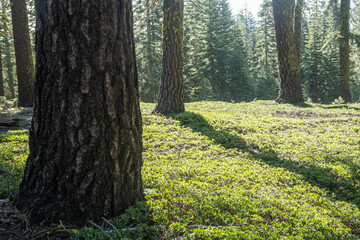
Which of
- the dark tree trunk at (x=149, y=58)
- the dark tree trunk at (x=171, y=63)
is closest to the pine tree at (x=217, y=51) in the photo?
the dark tree trunk at (x=149, y=58)

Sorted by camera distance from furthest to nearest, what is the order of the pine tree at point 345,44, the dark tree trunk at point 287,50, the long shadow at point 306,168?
1. the pine tree at point 345,44
2. the dark tree trunk at point 287,50
3. the long shadow at point 306,168

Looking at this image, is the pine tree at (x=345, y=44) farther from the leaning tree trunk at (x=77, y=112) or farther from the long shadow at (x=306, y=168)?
the leaning tree trunk at (x=77, y=112)

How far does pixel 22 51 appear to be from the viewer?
12.2 m

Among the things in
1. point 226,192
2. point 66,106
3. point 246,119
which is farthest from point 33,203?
point 246,119

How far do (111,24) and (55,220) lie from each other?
1.93 metres

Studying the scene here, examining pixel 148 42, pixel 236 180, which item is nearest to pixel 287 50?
pixel 236 180

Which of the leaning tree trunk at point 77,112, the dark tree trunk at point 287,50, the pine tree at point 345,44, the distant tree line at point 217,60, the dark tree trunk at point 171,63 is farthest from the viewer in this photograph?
the distant tree line at point 217,60

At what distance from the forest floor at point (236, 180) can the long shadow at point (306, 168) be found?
0.7 inches

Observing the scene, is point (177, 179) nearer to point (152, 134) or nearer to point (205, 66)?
point (152, 134)

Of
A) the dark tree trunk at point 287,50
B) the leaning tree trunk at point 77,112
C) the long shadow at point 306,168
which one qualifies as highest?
the dark tree trunk at point 287,50

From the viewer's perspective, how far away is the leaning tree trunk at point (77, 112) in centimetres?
257

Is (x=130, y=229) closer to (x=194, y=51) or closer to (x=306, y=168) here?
(x=306, y=168)

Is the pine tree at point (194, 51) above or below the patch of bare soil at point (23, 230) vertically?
above

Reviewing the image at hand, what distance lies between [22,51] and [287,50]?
11.8 m
